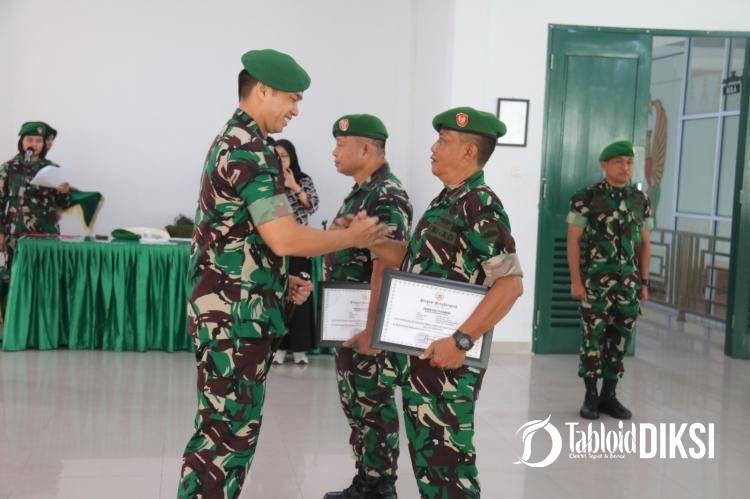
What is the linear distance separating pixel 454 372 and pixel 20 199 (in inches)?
187

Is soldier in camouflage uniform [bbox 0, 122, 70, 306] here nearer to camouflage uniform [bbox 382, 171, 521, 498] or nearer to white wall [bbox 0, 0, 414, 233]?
white wall [bbox 0, 0, 414, 233]

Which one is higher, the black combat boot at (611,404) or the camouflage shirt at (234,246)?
the camouflage shirt at (234,246)

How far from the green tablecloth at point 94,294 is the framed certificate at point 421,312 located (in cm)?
383

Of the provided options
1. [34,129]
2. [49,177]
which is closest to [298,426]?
[49,177]

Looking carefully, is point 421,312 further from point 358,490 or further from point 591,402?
point 591,402

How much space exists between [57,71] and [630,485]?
583 centimetres

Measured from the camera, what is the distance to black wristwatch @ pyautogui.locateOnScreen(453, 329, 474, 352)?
7.46 feet

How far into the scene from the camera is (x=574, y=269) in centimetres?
468

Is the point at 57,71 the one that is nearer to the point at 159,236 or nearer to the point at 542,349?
the point at 159,236

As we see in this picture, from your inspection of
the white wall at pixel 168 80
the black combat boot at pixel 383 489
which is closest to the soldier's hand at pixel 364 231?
the black combat boot at pixel 383 489

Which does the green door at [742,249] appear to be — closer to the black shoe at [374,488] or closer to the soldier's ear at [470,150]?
the black shoe at [374,488]

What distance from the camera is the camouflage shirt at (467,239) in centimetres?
232

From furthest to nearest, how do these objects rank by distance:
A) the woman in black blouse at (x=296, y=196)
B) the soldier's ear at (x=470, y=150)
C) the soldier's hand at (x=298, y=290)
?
the woman in black blouse at (x=296, y=196)
the soldier's hand at (x=298, y=290)
the soldier's ear at (x=470, y=150)

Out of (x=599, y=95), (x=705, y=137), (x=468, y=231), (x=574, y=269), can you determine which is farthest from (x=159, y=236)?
(x=705, y=137)
